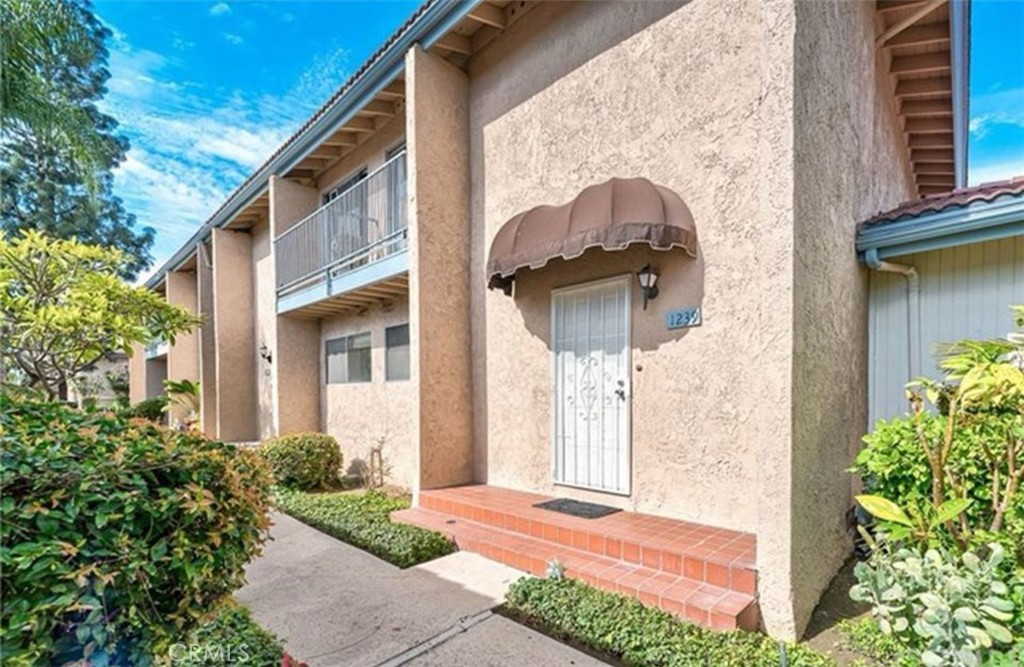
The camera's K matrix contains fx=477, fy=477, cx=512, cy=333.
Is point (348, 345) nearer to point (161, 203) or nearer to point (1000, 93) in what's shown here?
point (161, 203)

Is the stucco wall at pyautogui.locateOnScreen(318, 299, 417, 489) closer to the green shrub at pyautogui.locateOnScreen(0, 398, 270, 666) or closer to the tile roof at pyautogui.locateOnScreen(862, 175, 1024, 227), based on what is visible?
the green shrub at pyautogui.locateOnScreen(0, 398, 270, 666)

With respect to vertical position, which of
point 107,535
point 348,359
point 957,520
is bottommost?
point 957,520

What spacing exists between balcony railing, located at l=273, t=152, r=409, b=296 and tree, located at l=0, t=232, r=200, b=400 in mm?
4350

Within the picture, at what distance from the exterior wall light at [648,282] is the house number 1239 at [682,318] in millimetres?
340

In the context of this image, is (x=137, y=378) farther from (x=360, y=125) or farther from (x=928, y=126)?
(x=928, y=126)

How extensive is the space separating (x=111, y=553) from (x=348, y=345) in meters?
10.7

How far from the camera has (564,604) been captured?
15.7ft

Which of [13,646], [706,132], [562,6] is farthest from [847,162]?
[13,646]

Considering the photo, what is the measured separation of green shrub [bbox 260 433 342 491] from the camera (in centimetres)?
1044

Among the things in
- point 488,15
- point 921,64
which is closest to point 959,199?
point 921,64

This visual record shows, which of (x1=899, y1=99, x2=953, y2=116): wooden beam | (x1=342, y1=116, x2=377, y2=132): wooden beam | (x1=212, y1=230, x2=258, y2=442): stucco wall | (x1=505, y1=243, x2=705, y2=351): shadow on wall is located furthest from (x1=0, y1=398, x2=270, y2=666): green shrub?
(x1=212, y1=230, x2=258, y2=442): stucco wall

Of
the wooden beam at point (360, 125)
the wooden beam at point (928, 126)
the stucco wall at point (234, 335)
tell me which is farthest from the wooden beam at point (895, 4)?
the stucco wall at point (234, 335)

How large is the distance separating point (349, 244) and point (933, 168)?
15.1m

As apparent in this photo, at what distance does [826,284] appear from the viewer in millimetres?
5180
